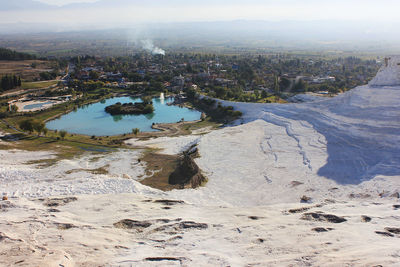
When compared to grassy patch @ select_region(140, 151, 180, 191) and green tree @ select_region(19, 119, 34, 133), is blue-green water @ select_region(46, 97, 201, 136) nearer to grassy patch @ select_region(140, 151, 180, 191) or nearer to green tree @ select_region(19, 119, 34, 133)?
green tree @ select_region(19, 119, 34, 133)

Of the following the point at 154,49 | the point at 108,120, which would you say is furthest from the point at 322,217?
the point at 154,49

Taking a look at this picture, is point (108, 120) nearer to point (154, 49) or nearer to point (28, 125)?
point (28, 125)

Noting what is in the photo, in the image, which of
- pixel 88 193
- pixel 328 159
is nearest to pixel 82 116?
pixel 88 193

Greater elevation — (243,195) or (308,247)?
(308,247)

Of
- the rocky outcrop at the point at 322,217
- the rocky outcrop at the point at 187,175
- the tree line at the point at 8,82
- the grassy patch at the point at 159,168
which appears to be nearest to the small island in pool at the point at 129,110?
the grassy patch at the point at 159,168

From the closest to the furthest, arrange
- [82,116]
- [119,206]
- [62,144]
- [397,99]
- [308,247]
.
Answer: [308,247] → [119,206] → [397,99] → [62,144] → [82,116]

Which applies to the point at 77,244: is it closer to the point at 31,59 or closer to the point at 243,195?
the point at 243,195

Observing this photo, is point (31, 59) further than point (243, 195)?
Yes

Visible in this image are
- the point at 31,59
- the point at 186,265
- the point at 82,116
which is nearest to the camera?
the point at 186,265

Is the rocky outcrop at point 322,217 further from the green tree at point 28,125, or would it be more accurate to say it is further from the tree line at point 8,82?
the tree line at point 8,82
